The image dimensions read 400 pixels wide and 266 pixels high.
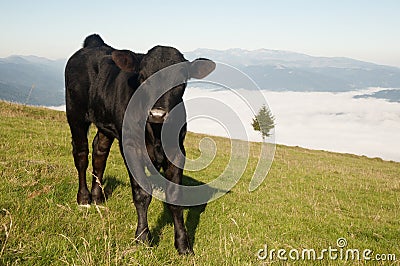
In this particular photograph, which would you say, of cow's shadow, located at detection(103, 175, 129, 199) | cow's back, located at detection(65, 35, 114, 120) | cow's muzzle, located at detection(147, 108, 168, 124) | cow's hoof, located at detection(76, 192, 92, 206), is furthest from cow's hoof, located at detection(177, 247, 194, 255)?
cow's back, located at detection(65, 35, 114, 120)

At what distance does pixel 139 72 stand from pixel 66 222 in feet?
8.00

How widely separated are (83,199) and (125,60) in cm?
267

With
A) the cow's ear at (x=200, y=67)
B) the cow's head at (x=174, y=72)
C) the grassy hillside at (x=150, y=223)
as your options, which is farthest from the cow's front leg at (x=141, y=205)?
the cow's ear at (x=200, y=67)

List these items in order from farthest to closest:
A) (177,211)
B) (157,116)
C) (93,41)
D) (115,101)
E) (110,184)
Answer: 1. (93,41)
2. (110,184)
3. (115,101)
4. (177,211)
5. (157,116)

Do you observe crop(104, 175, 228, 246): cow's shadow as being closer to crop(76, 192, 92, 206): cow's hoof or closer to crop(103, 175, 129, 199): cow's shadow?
crop(103, 175, 129, 199): cow's shadow

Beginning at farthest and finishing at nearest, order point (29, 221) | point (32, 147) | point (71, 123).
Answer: point (32, 147) < point (71, 123) < point (29, 221)

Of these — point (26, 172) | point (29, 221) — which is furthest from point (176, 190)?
point (26, 172)

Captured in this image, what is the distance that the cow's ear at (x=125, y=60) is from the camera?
18.6 feet

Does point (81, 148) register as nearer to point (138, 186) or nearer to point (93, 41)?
point (138, 186)

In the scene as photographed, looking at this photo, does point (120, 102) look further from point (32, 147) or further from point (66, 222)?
point (32, 147)

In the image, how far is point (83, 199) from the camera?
21.9 feet

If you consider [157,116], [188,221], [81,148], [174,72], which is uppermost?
[174,72]

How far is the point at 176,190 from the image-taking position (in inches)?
215

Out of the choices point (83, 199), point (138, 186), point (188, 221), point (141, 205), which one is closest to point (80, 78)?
point (83, 199)
